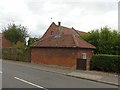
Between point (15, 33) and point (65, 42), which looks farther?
point (15, 33)

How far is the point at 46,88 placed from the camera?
12656 millimetres

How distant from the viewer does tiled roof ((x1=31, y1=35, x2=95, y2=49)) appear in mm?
25953

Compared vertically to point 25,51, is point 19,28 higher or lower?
higher

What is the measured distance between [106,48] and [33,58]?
29.9 feet

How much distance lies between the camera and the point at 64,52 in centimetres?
2631

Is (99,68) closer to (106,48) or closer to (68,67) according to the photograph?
(68,67)

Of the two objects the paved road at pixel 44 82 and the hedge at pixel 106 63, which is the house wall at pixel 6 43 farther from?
the paved road at pixel 44 82

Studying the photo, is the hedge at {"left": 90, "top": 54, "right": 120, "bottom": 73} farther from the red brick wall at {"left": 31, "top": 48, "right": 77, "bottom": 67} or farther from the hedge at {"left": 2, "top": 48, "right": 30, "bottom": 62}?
the hedge at {"left": 2, "top": 48, "right": 30, "bottom": 62}

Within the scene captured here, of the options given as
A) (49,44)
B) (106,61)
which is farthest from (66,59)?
(106,61)

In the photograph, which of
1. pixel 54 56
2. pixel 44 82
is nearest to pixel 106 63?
pixel 54 56

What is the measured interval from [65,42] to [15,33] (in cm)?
2589

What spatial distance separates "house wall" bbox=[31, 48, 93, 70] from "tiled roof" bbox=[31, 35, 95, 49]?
1.56 feet

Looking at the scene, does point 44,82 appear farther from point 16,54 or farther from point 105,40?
point 16,54

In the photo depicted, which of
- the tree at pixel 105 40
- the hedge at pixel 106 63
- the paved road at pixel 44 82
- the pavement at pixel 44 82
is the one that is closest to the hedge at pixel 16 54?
the tree at pixel 105 40
